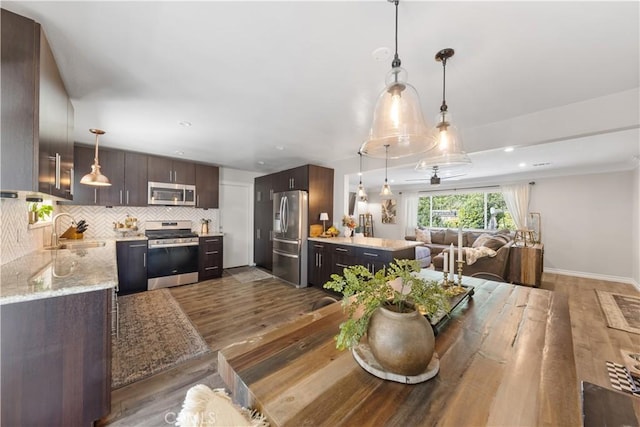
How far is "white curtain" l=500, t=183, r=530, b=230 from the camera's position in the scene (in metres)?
5.93

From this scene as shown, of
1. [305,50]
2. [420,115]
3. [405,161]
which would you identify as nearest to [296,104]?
[305,50]

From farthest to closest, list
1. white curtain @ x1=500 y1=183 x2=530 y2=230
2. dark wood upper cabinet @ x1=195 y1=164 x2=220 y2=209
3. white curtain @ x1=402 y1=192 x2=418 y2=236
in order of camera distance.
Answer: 1. white curtain @ x1=402 y1=192 x2=418 y2=236
2. white curtain @ x1=500 y1=183 x2=530 y2=230
3. dark wood upper cabinet @ x1=195 y1=164 x2=220 y2=209

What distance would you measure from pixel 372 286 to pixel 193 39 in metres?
1.85

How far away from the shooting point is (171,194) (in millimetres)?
4445

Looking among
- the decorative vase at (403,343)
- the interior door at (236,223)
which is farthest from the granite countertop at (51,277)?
the interior door at (236,223)

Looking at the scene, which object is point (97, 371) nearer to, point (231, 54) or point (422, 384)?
point (422, 384)

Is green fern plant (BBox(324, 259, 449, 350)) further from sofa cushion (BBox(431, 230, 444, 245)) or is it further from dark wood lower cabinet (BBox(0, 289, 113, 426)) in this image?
sofa cushion (BBox(431, 230, 444, 245))

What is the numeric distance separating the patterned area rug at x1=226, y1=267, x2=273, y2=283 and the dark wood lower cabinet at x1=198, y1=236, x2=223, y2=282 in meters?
0.42

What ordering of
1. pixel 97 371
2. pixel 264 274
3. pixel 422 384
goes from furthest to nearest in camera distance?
pixel 264 274 < pixel 97 371 < pixel 422 384

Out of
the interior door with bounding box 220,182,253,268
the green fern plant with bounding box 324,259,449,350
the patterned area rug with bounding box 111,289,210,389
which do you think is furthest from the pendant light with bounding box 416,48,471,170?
the interior door with bounding box 220,182,253,268

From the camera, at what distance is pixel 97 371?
4.58 ft

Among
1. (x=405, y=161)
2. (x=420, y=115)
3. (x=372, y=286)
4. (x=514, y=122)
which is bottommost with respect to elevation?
(x=372, y=286)

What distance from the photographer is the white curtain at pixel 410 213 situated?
819 centimetres

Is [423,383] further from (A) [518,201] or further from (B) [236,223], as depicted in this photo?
(A) [518,201]
